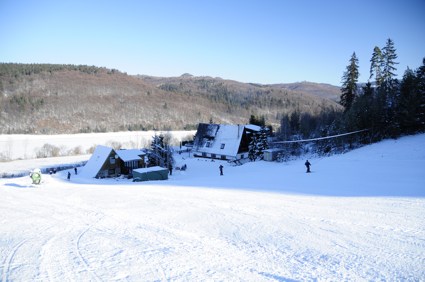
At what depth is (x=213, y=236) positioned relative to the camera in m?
6.88

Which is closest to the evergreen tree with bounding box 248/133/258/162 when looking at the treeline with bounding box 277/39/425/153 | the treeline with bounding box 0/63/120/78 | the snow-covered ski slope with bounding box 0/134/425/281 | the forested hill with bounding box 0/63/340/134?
the treeline with bounding box 277/39/425/153

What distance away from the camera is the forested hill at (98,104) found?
2977 inches

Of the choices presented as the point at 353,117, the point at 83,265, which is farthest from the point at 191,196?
the point at 353,117

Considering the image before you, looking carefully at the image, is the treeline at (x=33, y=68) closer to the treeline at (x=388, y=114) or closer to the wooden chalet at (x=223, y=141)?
the wooden chalet at (x=223, y=141)

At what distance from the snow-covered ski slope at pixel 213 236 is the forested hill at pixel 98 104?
5001cm

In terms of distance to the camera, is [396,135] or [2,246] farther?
[396,135]

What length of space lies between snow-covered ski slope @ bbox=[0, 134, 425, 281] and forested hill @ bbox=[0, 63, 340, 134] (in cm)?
5001

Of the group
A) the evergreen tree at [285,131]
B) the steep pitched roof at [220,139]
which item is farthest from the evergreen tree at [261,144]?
the evergreen tree at [285,131]

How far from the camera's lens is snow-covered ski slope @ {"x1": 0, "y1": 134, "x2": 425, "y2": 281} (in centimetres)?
502

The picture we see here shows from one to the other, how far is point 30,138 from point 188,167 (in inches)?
1666

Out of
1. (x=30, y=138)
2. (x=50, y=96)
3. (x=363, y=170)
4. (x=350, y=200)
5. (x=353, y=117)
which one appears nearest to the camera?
(x=350, y=200)

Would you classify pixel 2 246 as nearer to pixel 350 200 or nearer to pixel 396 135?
pixel 350 200

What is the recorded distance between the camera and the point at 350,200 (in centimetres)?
1156

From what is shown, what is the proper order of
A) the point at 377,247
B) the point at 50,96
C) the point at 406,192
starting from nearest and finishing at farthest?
the point at 377,247 → the point at 406,192 → the point at 50,96
